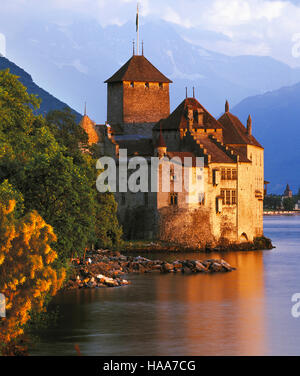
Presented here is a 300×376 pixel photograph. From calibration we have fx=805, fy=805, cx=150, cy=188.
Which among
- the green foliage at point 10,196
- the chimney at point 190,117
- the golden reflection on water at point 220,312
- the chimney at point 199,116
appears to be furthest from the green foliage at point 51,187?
the chimney at point 199,116

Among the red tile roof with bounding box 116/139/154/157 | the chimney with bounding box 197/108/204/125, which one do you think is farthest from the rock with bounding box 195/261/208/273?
the chimney with bounding box 197/108/204/125

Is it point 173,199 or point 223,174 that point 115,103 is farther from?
point 173,199

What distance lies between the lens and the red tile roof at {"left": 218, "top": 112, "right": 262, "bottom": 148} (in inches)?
3421

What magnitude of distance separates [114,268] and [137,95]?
41581mm

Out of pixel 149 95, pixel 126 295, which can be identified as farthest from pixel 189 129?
pixel 126 295

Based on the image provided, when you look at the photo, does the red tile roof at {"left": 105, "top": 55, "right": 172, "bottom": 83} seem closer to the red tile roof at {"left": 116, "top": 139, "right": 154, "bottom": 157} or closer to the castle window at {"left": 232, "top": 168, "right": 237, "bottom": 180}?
the red tile roof at {"left": 116, "top": 139, "right": 154, "bottom": 157}

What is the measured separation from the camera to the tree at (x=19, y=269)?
27281 mm

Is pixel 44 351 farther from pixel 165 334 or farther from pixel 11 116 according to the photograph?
pixel 11 116

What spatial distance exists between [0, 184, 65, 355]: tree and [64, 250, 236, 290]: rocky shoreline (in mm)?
17569

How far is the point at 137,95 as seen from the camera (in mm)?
94188

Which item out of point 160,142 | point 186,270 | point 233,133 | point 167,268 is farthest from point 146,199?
point 186,270

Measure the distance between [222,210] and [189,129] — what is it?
908 cm

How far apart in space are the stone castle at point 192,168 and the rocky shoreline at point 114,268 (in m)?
11.7
